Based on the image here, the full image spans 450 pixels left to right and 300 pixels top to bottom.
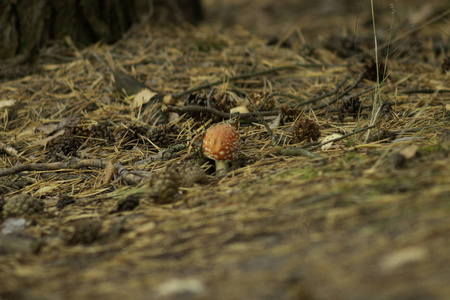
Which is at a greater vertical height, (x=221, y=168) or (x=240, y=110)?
(x=240, y=110)

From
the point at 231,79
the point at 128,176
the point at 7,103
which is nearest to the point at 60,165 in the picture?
the point at 128,176

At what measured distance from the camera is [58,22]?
4.13 meters

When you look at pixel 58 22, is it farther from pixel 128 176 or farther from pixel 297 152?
pixel 297 152

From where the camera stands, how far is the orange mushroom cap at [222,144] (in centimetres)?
212

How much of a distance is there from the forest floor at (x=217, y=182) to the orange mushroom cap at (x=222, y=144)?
11cm

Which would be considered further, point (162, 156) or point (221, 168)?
point (162, 156)

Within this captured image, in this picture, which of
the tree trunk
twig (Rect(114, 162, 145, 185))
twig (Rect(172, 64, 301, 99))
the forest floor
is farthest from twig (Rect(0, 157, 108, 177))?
the tree trunk

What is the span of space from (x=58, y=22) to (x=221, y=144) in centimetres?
297

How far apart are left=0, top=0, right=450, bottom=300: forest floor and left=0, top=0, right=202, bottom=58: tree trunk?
0.19 metres

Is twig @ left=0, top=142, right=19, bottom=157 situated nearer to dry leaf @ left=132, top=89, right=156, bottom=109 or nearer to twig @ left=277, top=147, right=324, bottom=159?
dry leaf @ left=132, top=89, right=156, bottom=109

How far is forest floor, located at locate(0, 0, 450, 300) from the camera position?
1182 mm

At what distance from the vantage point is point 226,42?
15.2 feet

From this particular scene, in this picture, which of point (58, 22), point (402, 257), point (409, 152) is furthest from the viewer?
point (58, 22)

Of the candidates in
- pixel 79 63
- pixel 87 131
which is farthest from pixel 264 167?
pixel 79 63
